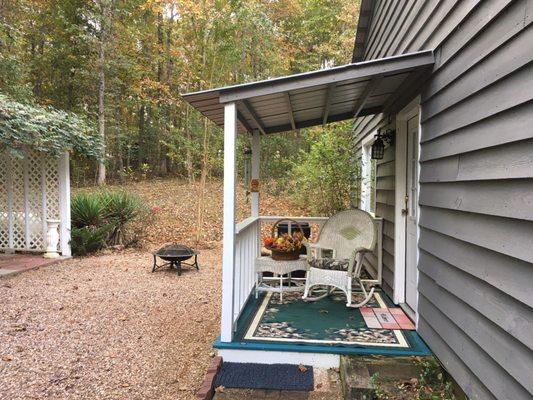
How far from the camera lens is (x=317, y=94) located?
367 centimetres

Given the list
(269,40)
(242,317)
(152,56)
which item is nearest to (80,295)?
(242,317)

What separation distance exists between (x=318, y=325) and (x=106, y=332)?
205 centimetres

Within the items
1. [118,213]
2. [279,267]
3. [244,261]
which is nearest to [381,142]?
[279,267]

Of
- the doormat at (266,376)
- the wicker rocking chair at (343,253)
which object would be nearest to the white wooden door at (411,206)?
the wicker rocking chair at (343,253)

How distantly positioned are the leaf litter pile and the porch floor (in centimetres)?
47

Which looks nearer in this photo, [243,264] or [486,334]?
[486,334]

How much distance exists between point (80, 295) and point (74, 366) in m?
2.17

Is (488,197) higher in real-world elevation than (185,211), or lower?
higher

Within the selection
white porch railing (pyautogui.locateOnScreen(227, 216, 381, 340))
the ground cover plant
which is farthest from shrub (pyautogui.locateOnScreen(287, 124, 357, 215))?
the ground cover plant

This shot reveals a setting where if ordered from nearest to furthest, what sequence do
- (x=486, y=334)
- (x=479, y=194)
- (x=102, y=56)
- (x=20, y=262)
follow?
1. (x=486, y=334)
2. (x=479, y=194)
3. (x=20, y=262)
4. (x=102, y=56)

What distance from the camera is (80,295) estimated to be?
5270 mm

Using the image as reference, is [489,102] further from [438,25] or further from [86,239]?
[86,239]

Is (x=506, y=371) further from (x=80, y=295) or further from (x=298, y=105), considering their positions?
(x=80, y=295)

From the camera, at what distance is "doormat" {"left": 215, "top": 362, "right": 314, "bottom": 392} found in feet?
9.11
